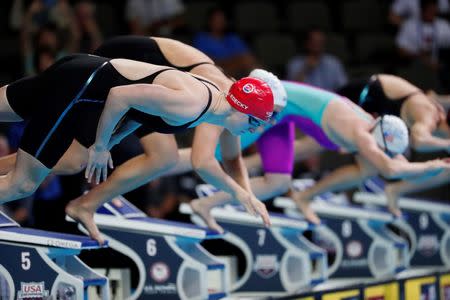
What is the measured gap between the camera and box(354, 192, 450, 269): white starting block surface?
10609 mm

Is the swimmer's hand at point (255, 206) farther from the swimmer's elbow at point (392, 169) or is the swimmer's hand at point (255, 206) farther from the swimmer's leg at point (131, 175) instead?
the swimmer's elbow at point (392, 169)

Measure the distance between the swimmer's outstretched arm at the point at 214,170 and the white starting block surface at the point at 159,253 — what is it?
667 mm

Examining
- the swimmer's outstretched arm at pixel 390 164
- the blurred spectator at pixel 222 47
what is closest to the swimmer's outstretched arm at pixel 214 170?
the swimmer's outstretched arm at pixel 390 164

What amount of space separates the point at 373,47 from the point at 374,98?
12.4 feet

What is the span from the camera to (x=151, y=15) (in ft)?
38.7

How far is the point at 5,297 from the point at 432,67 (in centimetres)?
719

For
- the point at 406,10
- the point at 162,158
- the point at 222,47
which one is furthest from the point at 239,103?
the point at 406,10

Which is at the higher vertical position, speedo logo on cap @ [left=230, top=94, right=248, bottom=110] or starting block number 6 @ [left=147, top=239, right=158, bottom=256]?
speedo logo on cap @ [left=230, top=94, right=248, bottom=110]

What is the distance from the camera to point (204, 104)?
21.2 ft

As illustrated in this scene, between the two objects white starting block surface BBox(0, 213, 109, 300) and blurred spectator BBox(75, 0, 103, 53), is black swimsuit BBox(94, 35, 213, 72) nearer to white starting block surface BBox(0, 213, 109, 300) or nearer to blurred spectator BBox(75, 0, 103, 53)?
white starting block surface BBox(0, 213, 109, 300)

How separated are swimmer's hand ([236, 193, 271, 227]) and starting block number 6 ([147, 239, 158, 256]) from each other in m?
0.93

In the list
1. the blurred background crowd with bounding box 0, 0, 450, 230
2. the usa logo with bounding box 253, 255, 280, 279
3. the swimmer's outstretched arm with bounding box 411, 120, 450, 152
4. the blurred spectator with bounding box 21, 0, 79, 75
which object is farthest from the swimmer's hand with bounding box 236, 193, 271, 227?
the blurred spectator with bounding box 21, 0, 79, 75

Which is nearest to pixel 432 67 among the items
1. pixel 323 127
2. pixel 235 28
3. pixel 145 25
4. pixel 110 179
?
pixel 235 28

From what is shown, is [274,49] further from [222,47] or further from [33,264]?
[33,264]
